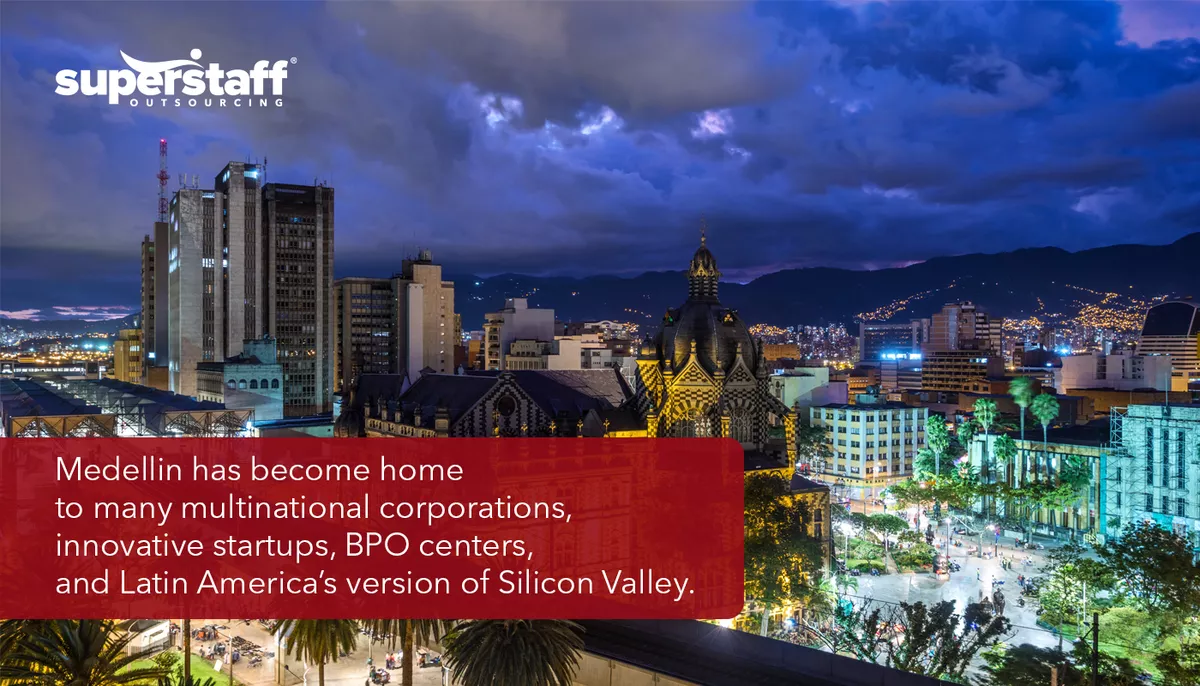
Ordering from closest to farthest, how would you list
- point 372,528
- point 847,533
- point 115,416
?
1. point 372,528
2. point 115,416
3. point 847,533

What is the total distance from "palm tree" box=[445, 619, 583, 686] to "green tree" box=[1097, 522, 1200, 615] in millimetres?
42723

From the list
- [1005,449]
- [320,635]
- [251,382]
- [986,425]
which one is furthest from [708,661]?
[251,382]

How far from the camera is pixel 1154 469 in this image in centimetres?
9319

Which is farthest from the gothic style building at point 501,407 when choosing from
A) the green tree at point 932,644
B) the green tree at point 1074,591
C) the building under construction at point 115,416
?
the green tree at point 1074,591

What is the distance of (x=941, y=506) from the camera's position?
117500 mm

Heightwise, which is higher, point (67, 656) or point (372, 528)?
point (372, 528)

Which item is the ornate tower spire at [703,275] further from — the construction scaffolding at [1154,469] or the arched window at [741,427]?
the construction scaffolding at [1154,469]

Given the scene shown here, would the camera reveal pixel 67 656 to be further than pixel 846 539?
No

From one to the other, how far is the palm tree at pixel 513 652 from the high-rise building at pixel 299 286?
15029 cm

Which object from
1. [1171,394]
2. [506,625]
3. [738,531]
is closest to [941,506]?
[1171,394]

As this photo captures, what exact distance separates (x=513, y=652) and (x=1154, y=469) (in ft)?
290

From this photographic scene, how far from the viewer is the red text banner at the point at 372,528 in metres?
38.4

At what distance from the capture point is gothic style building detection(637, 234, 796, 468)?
79.6 meters

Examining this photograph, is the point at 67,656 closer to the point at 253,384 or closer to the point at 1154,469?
the point at 1154,469
